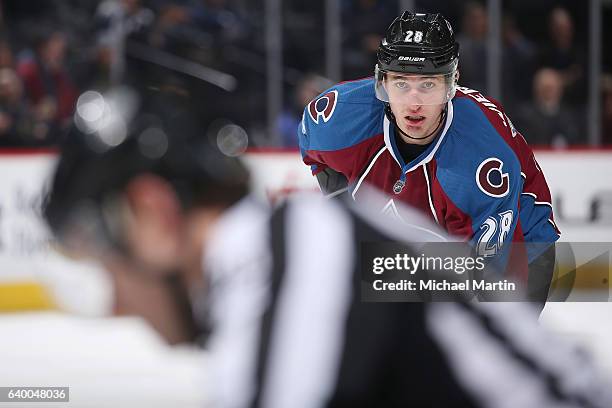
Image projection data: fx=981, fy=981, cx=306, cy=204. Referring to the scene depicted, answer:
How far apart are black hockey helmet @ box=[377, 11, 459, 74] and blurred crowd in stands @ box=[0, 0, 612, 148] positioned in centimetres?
251

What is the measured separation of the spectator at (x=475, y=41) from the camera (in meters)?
4.89

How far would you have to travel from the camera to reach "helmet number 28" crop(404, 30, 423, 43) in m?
2.08

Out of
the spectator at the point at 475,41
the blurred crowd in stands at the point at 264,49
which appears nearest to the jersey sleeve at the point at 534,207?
the blurred crowd in stands at the point at 264,49

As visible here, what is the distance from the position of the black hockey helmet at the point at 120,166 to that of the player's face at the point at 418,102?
3.50 ft

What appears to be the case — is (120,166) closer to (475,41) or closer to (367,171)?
(367,171)

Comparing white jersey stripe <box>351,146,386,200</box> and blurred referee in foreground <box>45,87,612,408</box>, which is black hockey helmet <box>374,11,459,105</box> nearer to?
white jersey stripe <box>351,146,386,200</box>

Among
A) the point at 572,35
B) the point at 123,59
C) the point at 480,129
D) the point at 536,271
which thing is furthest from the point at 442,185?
the point at 572,35

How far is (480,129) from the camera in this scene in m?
2.08

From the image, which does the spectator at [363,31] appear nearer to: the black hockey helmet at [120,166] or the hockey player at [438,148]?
the hockey player at [438,148]

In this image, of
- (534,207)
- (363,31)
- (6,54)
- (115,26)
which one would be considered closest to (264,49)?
(363,31)

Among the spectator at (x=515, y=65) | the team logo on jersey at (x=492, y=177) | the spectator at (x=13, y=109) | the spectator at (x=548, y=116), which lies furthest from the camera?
the spectator at (x=515, y=65)

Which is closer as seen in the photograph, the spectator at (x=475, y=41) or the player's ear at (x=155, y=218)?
the player's ear at (x=155, y=218)

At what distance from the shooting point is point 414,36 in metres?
2.09

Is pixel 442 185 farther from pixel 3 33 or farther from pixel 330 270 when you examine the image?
pixel 3 33
